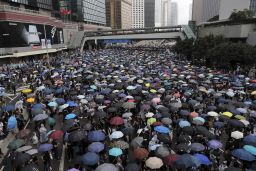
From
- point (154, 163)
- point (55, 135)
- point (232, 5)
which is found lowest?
point (154, 163)

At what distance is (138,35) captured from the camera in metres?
69.6

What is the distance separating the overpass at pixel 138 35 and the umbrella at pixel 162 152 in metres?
49.2

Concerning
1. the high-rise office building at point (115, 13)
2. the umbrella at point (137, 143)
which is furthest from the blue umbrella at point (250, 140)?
the high-rise office building at point (115, 13)

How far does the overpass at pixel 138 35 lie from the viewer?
60.2 m

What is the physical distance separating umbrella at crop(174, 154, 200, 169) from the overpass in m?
49.8

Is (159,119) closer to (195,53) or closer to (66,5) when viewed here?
(195,53)

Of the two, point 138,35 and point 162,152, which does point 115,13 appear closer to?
point 138,35

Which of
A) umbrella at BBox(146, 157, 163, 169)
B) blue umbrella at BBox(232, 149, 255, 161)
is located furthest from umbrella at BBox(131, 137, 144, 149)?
blue umbrella at BBox(232, 149, 255, 161)

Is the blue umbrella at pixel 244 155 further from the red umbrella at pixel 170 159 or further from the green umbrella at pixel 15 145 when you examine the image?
the green umbrella at pixel 15 145

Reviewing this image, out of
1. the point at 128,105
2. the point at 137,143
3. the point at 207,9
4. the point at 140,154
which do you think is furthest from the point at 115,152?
the point at 207,9

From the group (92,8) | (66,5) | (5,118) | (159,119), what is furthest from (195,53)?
(92,8)

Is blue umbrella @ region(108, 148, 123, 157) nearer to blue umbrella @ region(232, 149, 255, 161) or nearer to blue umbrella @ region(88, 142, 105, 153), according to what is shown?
blue umbrella @ region(88, 142, 105, 153)

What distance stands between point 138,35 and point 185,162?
64.0 meters

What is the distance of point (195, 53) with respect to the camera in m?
40.7
